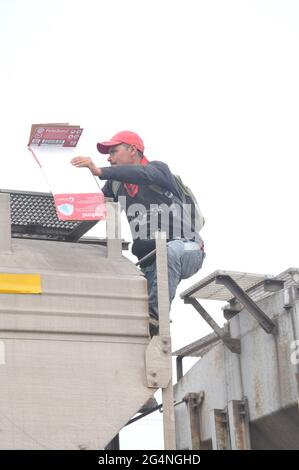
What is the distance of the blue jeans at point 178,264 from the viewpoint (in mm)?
8250

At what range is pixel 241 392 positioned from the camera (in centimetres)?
936

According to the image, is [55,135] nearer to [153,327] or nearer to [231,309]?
[153,327]

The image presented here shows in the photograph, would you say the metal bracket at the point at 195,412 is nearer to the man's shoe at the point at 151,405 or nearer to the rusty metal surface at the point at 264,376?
the rusty metal surface at the point at 264,376

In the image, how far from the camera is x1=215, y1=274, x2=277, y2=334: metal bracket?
9.03 meters

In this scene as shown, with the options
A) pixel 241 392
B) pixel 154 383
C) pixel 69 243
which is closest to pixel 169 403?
pixel 154 383

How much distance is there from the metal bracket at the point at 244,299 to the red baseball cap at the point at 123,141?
134 cm

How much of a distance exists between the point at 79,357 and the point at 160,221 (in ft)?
5.61

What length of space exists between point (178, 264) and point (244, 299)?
1065mm

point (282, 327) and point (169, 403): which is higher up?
point (282, 327)

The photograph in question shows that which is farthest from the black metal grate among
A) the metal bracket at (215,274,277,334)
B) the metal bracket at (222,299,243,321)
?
the metal bracket at (222,299,243,321)

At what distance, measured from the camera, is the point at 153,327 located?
777 cm
